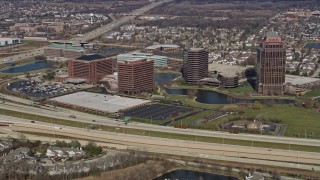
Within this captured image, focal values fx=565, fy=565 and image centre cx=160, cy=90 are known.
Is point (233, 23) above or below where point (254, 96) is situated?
above

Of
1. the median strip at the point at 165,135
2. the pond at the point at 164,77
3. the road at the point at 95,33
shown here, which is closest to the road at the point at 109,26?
the road at the point at 95,33

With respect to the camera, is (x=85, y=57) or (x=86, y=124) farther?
(x=85, y=57)

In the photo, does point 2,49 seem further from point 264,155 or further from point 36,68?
point 264,155

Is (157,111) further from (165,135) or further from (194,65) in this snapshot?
(194,65)

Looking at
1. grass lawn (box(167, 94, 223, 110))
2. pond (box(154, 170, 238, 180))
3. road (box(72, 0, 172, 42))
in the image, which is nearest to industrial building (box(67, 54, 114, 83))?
grass lawn (box(167, 94, 223, 110))

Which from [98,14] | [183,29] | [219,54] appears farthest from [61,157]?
[98,14]

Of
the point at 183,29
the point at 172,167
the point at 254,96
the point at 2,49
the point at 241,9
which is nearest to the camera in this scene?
the point at 172,167
